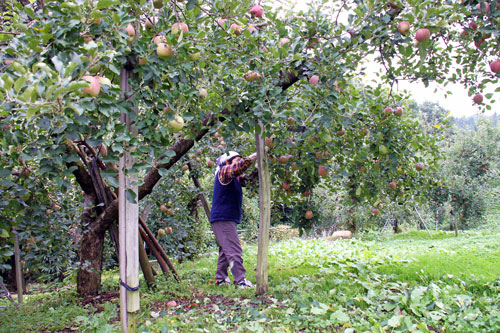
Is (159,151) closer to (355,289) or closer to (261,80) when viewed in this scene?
(261,80)

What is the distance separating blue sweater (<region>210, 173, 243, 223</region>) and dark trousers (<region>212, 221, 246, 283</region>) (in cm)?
7

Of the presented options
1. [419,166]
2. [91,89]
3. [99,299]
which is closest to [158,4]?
[91,89]

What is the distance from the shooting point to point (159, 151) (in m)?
1.85

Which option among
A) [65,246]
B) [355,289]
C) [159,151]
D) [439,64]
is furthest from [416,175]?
[65,246]

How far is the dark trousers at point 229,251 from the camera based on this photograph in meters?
3.75

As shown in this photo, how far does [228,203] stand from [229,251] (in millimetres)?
520

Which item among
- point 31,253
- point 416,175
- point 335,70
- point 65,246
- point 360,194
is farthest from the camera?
point 416,175

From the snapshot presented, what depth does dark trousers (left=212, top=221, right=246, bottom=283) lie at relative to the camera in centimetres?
375

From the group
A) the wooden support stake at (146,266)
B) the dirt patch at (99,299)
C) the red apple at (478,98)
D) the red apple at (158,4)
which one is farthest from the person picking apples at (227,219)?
the red apple at (478,98)

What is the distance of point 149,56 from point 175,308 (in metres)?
2.11

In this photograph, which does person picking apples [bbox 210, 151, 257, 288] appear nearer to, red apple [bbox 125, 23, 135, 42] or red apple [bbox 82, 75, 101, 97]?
red apple [bbox 125, 23, 135, 42]

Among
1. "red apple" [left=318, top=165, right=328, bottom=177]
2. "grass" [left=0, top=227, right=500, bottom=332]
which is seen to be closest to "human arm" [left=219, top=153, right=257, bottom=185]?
"red apple" [left=318, top=165, right=328, bottom=177]

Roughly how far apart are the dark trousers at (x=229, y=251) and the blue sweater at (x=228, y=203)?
7 cm

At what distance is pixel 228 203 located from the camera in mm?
3961
